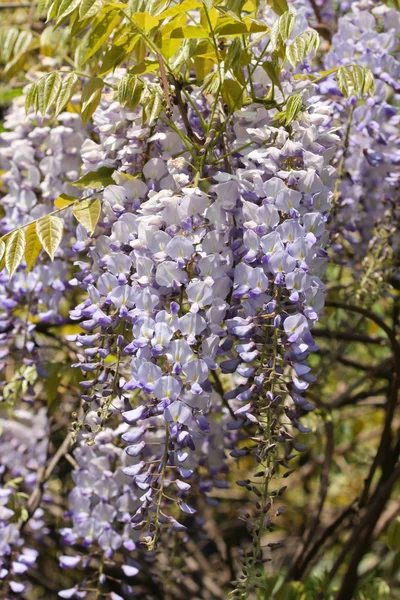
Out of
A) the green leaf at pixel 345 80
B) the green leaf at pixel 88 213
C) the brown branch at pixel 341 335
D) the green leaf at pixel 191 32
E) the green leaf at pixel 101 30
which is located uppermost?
the green leaf at pixel 191 32

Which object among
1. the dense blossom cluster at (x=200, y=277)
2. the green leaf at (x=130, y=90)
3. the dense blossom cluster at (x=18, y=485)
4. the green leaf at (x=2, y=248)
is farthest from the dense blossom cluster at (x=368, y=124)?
the dense blossom cluster at (x=18, y=485)

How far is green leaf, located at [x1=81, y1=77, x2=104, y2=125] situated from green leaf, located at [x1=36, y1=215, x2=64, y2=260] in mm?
232

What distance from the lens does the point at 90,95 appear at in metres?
1.53

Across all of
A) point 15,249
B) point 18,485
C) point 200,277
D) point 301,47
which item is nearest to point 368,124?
point 301,47

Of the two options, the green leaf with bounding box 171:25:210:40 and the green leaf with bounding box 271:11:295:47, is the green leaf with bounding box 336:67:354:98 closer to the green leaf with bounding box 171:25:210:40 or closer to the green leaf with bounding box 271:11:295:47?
the green leaf with bounding box 271:11:295:47

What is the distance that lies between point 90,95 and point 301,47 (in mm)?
440

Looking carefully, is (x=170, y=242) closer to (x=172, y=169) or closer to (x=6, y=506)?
(x=172, y=169)

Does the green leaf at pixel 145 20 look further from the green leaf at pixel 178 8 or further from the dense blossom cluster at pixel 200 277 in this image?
the dense blossom cluster at pixel 200 277

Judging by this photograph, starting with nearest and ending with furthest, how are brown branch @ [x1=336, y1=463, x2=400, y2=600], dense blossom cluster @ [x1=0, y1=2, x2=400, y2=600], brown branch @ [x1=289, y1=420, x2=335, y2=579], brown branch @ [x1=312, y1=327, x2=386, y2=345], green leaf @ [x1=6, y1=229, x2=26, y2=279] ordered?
dense blossom cluster @ [x1=0, y1=2, x2=400, y2=600]
green leaf @ [x1=6, y1=229, x2=26, y2=279]
brown branch @ [x1=336, y1=463, x2=400, y2=600]
brown branch @ [x1=289, y1=420, x2=335, y2=579]
brown branch @ [x1=312, y1=327, x2=386, y2=345]

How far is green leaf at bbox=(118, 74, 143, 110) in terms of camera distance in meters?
1.41

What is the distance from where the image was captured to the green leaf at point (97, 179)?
1.56 m

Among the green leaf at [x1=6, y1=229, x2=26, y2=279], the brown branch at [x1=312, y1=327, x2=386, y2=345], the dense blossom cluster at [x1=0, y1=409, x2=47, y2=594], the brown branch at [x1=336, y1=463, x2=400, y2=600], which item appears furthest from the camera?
the brown branch at [x1=312, y1=327, x2=386, y2=345]

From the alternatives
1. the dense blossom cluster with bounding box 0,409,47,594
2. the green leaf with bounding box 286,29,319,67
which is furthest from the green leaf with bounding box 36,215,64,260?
the dense blossom cluster with bounding box 0,409,47,594

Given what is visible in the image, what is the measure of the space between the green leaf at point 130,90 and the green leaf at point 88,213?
211 mm
